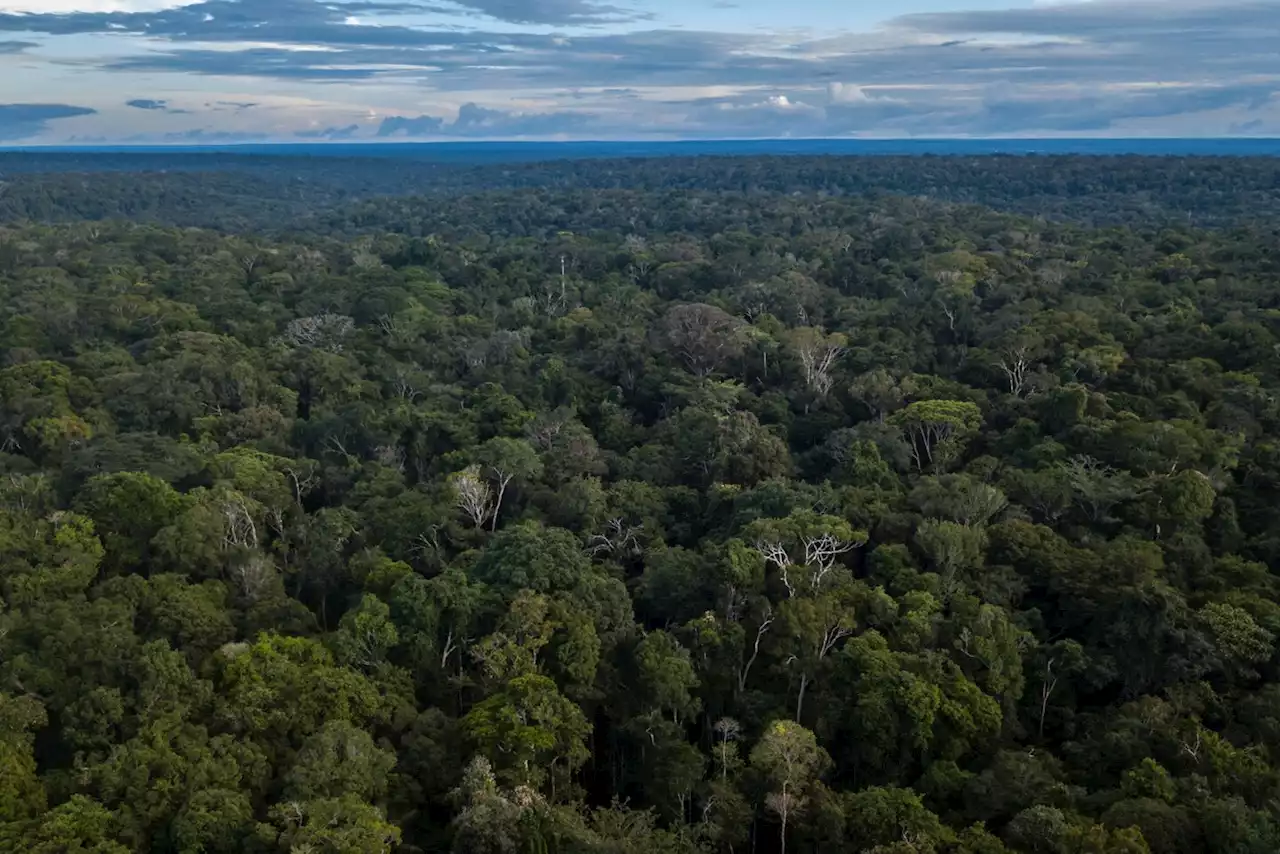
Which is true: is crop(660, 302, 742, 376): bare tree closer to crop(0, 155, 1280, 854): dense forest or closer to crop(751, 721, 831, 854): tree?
crop(0, 155, 1280, 854): dense forest

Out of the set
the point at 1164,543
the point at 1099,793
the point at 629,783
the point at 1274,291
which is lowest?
the point at 629,783

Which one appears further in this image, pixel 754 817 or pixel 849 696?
pixel 849 696

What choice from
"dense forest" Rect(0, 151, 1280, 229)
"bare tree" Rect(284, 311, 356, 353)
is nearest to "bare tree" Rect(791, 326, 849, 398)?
"bare tree" Rect(284, 311, 356, 353)

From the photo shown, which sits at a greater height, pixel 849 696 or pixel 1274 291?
pixel 1274 291

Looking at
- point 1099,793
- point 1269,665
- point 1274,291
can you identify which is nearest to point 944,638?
point 1099,793

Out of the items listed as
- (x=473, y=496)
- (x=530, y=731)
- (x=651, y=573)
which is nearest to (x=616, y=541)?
(x=651, y=573)

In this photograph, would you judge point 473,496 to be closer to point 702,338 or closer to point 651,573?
point 651,573

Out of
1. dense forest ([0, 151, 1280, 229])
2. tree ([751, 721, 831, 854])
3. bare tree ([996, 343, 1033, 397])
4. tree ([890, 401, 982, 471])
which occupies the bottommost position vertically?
Answer: tree ([751, 721, 831, 854])

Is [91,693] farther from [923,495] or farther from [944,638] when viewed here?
[923,495]
